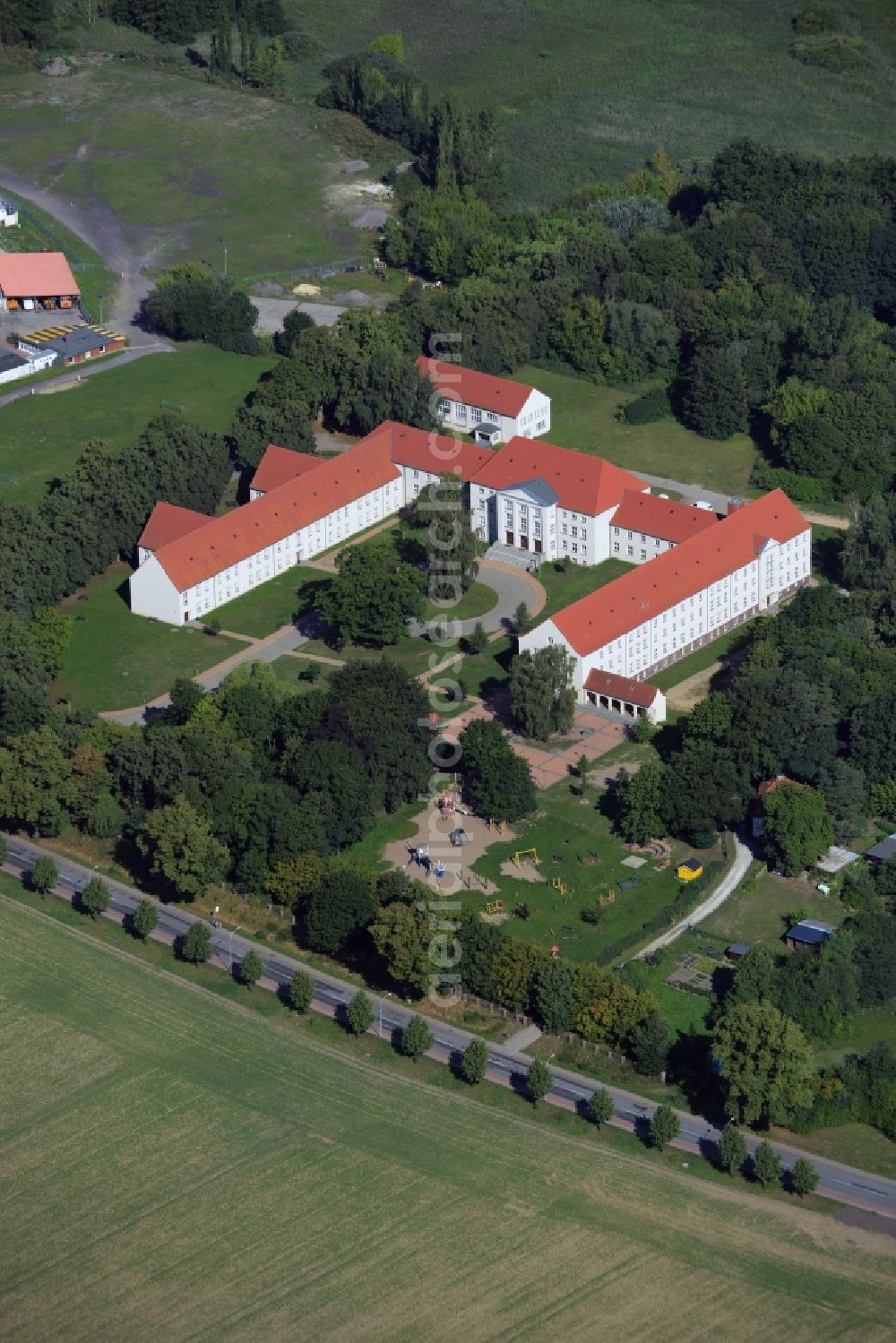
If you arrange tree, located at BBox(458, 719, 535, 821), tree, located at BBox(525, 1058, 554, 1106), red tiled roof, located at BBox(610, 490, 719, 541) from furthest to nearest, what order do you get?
1. red tiled roof, located at BBox(610, 490, 719, 541)
2. tree, located at BBox(458, 719, 535, 821)
3. tree, located at BBox(525, 1058, 554, 1106)

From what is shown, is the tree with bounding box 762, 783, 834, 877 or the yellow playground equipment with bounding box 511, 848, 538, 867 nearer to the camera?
the tree with bounding box 762, 783, 834, 877

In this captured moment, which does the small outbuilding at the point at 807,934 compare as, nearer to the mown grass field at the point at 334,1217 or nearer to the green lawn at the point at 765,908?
the green lawn at the point at 765,908

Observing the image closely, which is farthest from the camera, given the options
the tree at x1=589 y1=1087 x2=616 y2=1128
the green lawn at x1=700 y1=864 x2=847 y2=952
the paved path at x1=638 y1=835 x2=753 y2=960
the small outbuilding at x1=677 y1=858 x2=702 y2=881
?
the small outbuilding at x1=677 y1=858 x2=702 y2=881

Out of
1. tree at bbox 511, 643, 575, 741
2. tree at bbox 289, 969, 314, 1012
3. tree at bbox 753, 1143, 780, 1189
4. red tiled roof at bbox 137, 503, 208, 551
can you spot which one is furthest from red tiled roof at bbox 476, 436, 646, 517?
tree at bbox 753, 1143, 780, 1189

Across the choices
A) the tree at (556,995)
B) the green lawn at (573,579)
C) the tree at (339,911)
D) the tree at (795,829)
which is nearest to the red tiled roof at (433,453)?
the green lawn at (573,579)

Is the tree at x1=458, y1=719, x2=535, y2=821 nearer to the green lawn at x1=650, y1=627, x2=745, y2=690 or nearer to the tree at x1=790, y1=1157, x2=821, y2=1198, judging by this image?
the green lawn at x1=650, y1=627, x2=745, y2=690

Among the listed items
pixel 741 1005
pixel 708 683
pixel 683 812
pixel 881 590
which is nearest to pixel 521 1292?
pixel 741 1005
